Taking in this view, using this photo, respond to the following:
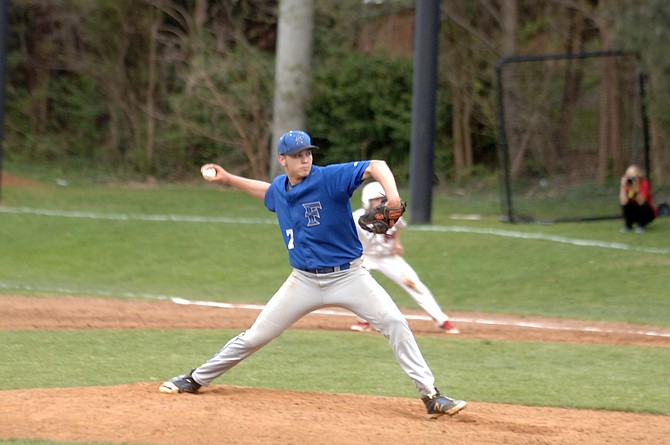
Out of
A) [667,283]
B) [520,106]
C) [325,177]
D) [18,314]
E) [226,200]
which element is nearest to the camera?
[325,177]

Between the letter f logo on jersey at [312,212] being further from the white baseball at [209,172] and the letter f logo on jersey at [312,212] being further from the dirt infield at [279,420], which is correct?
the dirt infield at [279,420]

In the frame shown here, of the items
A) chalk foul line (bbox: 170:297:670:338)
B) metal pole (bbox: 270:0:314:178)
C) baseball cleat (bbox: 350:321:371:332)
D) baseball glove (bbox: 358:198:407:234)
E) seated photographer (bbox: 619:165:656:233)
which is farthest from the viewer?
metal pole (bbox: 270:0:314:178)

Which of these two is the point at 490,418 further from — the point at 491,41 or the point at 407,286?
the point at 491,41

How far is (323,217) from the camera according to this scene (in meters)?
7.18

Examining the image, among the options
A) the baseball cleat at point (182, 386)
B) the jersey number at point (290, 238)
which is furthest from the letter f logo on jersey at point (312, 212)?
the baseball cleat at point (182, 386)

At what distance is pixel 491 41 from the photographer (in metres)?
28.5

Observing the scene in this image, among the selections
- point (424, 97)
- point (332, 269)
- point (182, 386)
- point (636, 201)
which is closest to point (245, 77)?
point (424, 97)

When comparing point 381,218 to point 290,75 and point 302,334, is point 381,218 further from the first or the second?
point 290,75

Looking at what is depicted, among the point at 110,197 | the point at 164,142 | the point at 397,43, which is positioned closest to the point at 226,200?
the point at 110,197

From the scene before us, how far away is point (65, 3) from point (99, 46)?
6.01ft

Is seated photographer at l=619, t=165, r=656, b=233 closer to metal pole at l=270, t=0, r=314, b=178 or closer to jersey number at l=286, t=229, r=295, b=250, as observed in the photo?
metal pole at l=270, t=0, r=314, b=178

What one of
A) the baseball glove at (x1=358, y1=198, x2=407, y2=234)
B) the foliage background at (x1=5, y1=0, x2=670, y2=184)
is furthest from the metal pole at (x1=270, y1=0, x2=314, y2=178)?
the baseball glove at (x1=358, y1=198, x2=407, y2=234)

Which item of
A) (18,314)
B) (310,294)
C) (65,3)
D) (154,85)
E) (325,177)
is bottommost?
(18,314)

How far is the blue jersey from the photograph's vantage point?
23.4 ft
